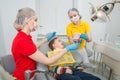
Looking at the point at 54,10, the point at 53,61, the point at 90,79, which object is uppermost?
the point at 54,10

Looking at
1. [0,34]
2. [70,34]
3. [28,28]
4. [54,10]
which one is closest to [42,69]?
[28,28]

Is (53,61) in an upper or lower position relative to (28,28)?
lower

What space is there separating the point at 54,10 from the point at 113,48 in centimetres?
174

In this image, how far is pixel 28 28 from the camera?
1752 millimetres

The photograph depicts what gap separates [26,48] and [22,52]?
0.06 meters

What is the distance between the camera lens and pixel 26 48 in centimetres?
166

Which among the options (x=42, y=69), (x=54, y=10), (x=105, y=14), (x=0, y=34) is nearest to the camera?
(x=105, y=14)

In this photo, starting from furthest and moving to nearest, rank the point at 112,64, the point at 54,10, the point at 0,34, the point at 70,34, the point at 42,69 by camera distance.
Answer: the point at 54,10, the point at 0,34, the point at 70,34, the point at 112,64, the point at 42,69

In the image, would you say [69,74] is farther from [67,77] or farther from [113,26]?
[113,26]

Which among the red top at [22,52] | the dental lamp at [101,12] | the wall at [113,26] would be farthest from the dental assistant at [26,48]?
the wall at [113,26]

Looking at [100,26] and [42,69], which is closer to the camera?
[42,69]

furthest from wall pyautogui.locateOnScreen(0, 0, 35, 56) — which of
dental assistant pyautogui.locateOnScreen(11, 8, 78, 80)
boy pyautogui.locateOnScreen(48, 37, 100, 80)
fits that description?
boy pyautogui.locateOnScreen(48, 37, 100, 80)

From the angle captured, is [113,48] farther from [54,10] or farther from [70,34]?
[54,10]

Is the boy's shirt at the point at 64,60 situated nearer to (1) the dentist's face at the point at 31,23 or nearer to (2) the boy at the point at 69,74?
(2) the boy at the point at 69,74
